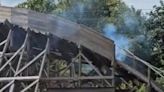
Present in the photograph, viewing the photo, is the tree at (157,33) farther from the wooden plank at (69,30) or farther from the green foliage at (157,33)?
the wooden plank at (69,30)

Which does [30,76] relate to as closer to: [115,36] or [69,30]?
[69,30]

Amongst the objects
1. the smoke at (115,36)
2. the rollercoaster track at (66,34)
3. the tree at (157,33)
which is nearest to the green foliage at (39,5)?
the smoke at (115,36)

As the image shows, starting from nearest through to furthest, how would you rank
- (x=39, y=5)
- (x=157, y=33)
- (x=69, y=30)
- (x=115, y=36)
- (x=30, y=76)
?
(x=30, y=76), (x=69, y=30), (x=157, y=33), (x=115, y=36), (x=39, y=5)

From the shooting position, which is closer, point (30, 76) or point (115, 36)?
point (30, 76)

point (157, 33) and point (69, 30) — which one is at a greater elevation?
point (69, 30)

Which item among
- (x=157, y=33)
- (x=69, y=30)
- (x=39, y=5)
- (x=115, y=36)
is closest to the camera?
(x=69, y=30)

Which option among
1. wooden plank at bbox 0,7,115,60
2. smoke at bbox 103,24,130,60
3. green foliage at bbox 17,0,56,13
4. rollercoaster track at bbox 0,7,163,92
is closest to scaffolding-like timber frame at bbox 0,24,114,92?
rollercoaster track at bbox 0,7,163,92

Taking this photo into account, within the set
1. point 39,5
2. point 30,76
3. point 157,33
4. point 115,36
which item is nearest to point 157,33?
point 157,33

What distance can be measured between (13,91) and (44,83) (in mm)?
900

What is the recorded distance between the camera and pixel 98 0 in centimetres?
3550

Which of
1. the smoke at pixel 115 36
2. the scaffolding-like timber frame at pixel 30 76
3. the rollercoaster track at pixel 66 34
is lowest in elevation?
the smoke at pixel 115 36

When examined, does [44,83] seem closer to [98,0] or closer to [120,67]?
[120,67]

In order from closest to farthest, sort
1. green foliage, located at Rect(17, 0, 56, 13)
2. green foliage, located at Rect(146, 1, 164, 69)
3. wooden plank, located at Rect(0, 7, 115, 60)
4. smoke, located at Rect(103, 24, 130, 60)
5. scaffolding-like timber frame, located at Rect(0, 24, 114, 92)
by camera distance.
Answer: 1. scaffolding-like timber frame, located at Rect(0, 24, 114, 92)
2. wooden plank, located at Rect(0, 7, 115, 60)
3. green foliage, located at Rect(146, 1, 164, 69)
4. smoke, located at Rect(103, 24, 130, 60)
5. green foliage, located at Rect(17, 0, 56, 13)

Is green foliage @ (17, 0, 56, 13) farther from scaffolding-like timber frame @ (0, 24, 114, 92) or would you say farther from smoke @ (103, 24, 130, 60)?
scaffolding-like timber frame @ (0, 24, 114, 92)
